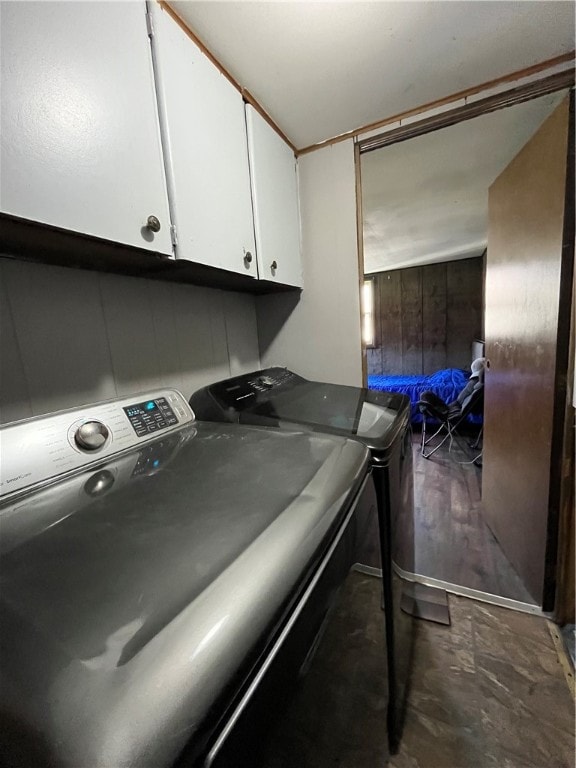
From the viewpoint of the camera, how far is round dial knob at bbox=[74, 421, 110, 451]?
70 centimetres

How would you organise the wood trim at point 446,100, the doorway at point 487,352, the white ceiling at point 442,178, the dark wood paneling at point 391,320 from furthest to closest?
the dark wood paneling at point 391,320 < the white ceiling at point 442,178 < the doorway at point 487,352 < the wood trim at point 446,100

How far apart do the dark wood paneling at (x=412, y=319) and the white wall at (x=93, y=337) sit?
4.93 m

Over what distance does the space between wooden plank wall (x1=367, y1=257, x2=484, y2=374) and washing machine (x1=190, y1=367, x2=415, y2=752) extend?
184 inches

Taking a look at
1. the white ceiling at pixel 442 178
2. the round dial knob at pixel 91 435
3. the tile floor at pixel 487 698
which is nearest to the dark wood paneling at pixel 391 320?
the white ceiling at pixel 442 178

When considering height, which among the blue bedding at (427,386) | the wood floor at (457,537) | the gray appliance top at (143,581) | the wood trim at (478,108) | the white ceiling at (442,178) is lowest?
the wood floor at (457,537)

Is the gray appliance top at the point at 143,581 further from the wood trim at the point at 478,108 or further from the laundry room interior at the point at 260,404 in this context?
the wood trim at the point at 478,108

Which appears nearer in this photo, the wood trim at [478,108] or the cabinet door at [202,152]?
the cabinet door at [202,152]

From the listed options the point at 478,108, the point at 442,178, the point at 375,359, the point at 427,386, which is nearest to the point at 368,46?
the point at 478,108

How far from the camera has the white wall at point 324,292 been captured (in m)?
1.48

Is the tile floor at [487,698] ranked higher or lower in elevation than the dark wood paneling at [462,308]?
lower

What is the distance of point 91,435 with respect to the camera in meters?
0.72

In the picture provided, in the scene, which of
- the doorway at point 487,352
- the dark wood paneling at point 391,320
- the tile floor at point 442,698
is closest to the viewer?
the tile floor at point 442,698

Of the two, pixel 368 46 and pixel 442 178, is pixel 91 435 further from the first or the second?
pixel 442 178

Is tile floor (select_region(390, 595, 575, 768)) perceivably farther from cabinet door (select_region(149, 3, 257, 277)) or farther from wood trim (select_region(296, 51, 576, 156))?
wood trim (select_region(296, 51, 576, 156))
